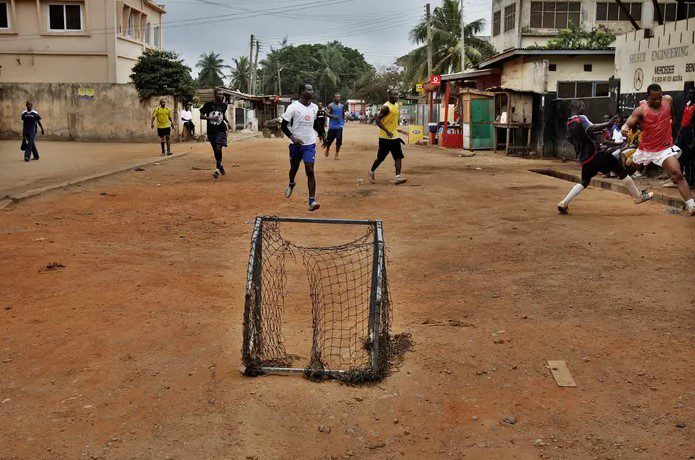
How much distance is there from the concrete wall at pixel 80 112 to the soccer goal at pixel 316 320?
28048 millimetres

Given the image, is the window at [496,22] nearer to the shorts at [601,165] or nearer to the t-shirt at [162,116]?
the t-shirt at [162,116]

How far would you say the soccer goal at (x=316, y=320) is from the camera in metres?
4.46

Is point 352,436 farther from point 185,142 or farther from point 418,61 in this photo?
point 418,61

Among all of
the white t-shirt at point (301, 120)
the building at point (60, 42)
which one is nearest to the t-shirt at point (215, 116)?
the white t-shirt at point (301, 120)

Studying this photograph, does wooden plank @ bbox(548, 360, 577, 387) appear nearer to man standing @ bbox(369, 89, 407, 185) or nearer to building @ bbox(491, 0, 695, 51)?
man standing @ bbox(369, 89, 407, 185)

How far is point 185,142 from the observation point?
34.2m

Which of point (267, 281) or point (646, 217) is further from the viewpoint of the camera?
point (646, 217)

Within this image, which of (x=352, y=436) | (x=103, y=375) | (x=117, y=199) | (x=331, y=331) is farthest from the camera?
(x=117, y=199)

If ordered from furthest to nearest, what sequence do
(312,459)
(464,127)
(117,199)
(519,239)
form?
(464,127)
(117,199)
(519,239)
(312,459)

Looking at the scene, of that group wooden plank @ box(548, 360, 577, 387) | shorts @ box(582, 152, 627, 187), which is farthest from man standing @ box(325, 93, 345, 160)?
wooden plank @ box(548, 360, 577, 387)

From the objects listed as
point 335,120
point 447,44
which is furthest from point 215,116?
point 447,44

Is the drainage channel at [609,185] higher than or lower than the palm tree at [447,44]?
lower

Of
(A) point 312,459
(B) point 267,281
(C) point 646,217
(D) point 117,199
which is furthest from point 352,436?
(D) point 117,199

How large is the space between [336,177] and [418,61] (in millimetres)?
34757
